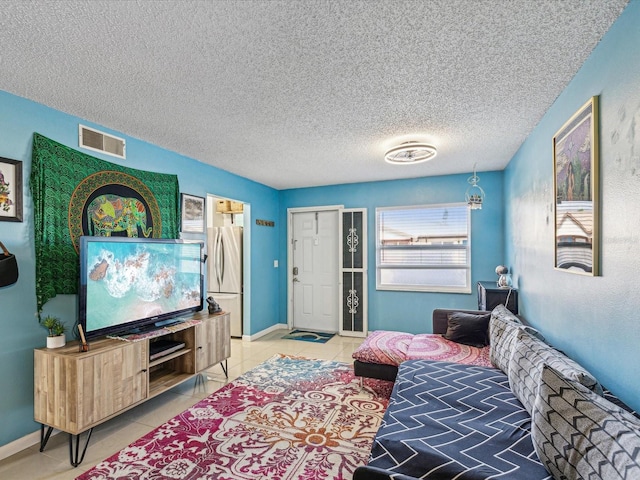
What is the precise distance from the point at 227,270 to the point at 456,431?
4.07 metres

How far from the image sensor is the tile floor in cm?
205

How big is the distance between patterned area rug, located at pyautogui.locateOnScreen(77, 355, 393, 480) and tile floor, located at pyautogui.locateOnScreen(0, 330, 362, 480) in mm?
133

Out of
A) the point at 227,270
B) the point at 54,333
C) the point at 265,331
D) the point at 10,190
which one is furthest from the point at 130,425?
the point at 265,331

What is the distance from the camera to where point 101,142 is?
2812mm

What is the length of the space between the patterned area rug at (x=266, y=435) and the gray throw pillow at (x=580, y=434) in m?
1.17

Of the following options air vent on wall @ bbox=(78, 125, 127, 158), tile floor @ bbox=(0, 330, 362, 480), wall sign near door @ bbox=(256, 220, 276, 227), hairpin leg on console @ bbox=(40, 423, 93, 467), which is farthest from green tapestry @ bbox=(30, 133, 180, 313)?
wall sign near door @ bbox=(256, 220, 276, 227)

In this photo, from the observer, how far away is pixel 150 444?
89.9 inches

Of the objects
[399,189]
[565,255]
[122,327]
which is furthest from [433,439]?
[399,189]

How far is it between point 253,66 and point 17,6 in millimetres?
1065

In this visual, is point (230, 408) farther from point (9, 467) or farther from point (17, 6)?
point (17, 6)

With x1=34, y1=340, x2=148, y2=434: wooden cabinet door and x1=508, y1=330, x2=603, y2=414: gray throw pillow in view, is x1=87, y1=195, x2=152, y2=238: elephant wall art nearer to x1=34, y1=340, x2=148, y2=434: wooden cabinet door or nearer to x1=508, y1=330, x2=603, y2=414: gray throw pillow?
x1=34, y1=340, x2=148, y2=434: wooden cabinet door

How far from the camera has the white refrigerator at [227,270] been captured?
4988 mm

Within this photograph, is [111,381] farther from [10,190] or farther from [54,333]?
[10,190]

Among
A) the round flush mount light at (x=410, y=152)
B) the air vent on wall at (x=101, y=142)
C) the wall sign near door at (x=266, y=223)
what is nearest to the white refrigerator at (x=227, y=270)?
the wall sign near door at (x=266, y=223)
